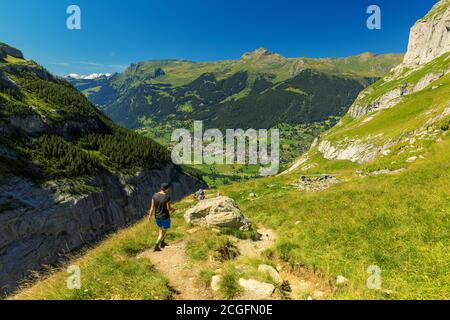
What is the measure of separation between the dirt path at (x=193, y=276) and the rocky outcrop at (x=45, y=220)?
44913mm

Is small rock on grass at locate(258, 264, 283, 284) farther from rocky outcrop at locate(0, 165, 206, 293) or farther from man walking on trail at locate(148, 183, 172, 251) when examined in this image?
rocky outcrop at locate(0, 165, 206, 293)

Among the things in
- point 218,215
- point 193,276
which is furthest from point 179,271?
point 218,215

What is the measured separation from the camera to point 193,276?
1202 centimetres

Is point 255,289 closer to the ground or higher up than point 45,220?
higher up

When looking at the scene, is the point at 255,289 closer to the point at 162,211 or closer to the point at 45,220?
the point at 162,211

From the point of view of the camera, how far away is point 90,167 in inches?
4198

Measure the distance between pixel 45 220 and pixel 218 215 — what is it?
78.7 m

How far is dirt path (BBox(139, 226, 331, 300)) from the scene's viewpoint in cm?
1055

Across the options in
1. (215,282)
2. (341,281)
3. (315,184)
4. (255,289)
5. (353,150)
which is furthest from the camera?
(353,150)

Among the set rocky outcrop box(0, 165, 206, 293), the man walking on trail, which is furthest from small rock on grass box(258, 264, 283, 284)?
rocky outcrop box(0, 165, 206, 293)

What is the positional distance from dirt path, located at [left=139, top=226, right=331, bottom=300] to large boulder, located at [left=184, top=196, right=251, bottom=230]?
2.60m
